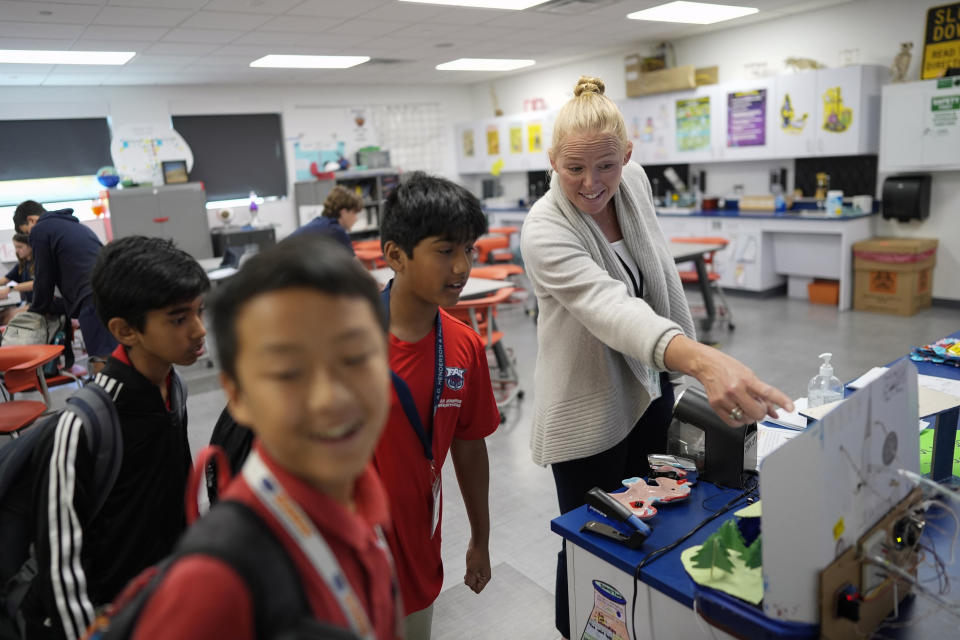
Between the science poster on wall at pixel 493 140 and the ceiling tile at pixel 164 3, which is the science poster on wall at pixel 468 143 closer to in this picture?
the science poster on wall at pixel 493 140

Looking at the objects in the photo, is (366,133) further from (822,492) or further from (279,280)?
(279,280)

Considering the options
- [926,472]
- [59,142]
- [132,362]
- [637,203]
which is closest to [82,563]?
[132,362]

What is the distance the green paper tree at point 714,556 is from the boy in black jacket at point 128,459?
0.96 meters

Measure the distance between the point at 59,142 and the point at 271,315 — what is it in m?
9.38

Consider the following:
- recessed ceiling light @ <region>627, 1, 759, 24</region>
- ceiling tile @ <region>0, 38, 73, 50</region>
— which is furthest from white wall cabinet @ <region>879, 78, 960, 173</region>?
ceiling tile @ <region>0, 38, 73, 50</region>

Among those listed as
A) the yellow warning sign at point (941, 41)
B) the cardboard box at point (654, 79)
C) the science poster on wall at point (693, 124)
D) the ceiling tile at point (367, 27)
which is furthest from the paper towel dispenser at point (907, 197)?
the ceiling tile at point (367, 27)

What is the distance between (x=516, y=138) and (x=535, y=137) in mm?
394

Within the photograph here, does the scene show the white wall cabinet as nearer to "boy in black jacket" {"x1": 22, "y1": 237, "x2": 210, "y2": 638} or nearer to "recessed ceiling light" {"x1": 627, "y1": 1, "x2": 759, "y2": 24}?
"recessed ceiling light" {"x1": 627, "y1": 1, "x2": 759, "y2": 24}

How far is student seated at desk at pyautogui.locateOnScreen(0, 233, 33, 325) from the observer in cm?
525

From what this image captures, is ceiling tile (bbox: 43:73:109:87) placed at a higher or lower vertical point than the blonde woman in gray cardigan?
higher

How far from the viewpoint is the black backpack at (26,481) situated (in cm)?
112

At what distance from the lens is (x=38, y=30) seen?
5262 millimetres

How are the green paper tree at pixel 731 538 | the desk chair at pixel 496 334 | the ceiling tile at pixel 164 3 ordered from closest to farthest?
the green paper tree at pixel 731 538
the desk chair at pixel 496 334
the ceiling tile at pixel 164 3

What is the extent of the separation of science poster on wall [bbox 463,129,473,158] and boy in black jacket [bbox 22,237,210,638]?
32.5ft
